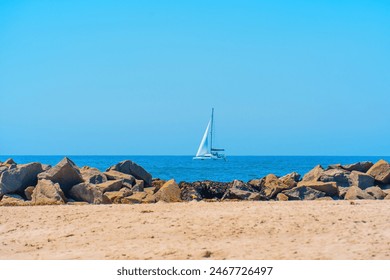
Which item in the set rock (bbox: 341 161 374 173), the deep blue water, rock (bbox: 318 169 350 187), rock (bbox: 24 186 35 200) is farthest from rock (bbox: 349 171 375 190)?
the deep blue water

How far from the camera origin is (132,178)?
22406 mm

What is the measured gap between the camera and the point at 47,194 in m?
16.9

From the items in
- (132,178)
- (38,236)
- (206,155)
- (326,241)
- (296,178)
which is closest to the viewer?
(326,241)

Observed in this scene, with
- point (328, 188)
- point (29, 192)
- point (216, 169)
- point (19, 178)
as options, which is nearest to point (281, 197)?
point (328, 188)

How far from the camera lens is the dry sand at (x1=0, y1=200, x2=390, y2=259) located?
979 centimetres

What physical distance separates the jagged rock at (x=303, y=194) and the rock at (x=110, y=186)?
6079 mm

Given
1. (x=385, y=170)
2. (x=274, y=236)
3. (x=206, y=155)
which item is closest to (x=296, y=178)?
(x=385, y=170)

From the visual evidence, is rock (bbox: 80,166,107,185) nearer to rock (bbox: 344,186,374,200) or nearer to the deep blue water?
rock (bbox: 344,186,374,200)

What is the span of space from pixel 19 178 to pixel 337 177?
1219 cm

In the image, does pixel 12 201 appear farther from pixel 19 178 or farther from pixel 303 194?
pixel 303 194

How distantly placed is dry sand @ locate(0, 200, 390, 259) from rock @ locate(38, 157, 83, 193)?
3.41 m

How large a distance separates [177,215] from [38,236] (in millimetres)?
3105
